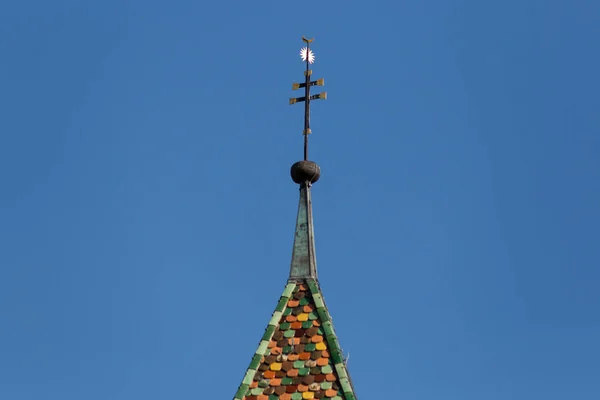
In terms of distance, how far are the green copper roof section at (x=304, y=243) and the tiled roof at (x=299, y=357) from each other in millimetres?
282

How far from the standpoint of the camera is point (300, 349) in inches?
763

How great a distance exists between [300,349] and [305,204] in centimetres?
292

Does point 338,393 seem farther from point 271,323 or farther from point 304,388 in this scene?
point 271,323

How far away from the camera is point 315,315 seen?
65.1 feet

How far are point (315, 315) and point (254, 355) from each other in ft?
3.59

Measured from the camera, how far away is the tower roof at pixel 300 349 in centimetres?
1877

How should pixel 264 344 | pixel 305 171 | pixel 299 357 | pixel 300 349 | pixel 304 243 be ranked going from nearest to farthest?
pixel 299 357
pixel 300 349
pixel 264 344
pixel 304 243
pixel 305 171

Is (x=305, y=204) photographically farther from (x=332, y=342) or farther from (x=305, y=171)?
(x=332, y=342)

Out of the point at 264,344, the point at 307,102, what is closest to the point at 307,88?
the point at 307,102

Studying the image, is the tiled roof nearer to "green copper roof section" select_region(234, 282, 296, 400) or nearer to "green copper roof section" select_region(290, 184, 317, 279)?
"green copper roof section" select_region(234, 282, 296, 400)

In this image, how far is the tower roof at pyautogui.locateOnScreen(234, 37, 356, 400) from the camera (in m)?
18.8

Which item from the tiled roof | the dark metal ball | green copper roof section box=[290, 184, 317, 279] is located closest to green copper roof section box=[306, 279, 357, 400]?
the tiled roof

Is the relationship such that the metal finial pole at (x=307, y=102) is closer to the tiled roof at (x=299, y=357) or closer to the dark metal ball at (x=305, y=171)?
the dark metal ball at (x=305, y=171)

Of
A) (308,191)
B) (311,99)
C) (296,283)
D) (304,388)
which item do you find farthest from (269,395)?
(311,99)
